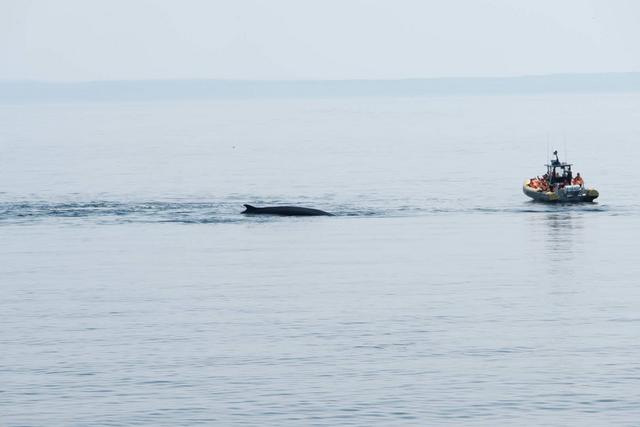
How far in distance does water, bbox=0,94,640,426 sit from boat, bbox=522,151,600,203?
137cm

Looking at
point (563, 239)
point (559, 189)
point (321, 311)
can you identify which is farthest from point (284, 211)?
point (321, 311)

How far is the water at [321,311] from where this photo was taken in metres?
48.6

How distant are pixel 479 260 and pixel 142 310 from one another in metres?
22.1

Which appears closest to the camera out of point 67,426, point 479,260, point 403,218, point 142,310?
point 67,426

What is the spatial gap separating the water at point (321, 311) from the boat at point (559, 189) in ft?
4.48

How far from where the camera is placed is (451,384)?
50.4m

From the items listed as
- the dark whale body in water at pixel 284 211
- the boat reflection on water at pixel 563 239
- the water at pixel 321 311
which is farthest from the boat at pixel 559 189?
the dark whale body in water at pixel 284 211

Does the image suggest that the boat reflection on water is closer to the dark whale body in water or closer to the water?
the water

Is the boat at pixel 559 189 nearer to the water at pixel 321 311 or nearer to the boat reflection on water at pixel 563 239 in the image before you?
the water at pixel 321 311

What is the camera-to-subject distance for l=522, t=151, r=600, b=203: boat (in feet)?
355

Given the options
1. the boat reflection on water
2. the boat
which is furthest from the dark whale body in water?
the boat

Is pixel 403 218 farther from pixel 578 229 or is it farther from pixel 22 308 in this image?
pixel 22 308

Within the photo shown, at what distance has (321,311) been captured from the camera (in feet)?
210

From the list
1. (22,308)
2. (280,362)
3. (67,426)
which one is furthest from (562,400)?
(22,308)
